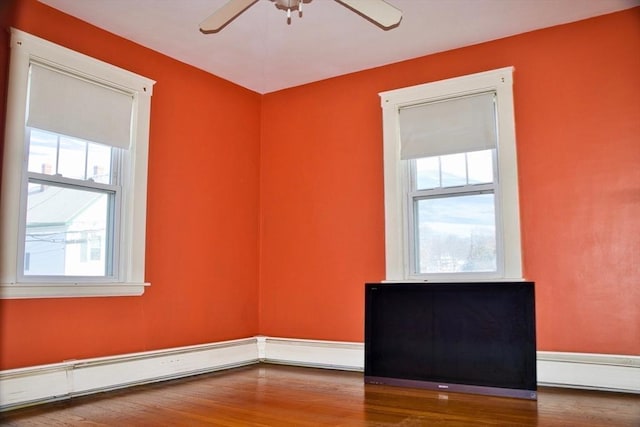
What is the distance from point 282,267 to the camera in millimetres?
4969

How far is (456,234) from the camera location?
13.5ft

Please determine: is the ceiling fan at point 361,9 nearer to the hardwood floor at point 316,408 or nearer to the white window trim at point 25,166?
the white window trim at point 25,166

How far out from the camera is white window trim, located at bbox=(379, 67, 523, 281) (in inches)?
152

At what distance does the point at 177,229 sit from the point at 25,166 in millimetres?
1284

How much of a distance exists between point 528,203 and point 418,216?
865 millimetres

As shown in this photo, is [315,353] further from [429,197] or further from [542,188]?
[542,188]

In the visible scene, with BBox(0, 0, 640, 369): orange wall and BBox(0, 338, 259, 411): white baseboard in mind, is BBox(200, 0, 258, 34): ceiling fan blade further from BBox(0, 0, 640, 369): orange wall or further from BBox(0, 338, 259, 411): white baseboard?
BBox(0, 338, 259, 411): white baseboard

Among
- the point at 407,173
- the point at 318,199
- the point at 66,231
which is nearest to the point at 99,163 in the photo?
the point at 66,231

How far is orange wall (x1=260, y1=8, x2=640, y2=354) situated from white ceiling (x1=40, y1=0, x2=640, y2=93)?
0.56 feet

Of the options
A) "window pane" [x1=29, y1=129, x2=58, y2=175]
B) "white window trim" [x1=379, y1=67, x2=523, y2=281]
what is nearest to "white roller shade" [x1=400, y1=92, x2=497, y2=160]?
"white window trim" [x1=379, y1=67, x2=523, y2=281]

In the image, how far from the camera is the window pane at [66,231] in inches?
132

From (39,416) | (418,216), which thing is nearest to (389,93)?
(418,216)

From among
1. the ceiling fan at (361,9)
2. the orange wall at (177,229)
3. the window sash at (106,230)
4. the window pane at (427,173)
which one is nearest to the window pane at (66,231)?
the window sash at (106,230)

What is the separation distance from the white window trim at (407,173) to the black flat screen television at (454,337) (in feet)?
1.25
